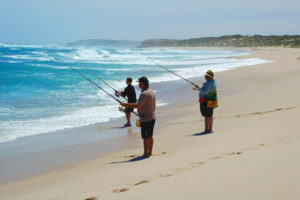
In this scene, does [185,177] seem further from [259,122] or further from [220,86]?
[220,86]

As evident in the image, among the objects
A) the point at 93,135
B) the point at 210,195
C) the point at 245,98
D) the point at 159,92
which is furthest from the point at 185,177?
the point at 159,92

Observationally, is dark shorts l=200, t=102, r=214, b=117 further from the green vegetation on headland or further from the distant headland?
the distant headland

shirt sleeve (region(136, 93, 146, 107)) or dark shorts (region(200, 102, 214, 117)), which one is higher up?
shirt sleeve (region(136, 93, 146, 107))

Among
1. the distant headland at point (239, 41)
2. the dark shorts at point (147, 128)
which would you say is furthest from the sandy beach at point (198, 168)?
the distant headland at point (239, 41)

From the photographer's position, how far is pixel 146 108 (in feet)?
20.5

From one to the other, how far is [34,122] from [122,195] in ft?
21.2

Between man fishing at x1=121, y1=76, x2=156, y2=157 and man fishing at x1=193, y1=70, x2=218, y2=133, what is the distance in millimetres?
1782

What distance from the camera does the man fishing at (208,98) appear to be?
778cm

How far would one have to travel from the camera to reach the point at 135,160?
247 inches

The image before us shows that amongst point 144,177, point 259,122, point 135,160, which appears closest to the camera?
point 144,177

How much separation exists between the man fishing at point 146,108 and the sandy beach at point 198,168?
0.94 feet

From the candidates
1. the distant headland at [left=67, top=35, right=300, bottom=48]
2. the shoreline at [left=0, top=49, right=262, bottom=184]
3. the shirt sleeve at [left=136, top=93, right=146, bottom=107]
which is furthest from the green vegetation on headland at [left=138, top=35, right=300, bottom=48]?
the shirt sleeve at [left=136, top=93, right=146, bottom=107]

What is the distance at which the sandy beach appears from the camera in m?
3.87

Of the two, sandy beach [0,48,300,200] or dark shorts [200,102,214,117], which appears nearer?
sandy beach [0,48,300,200]
